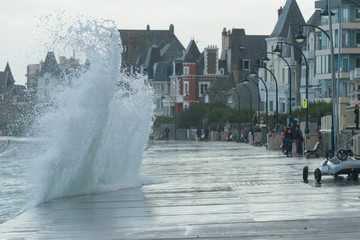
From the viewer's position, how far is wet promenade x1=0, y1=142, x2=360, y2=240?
48.7 feet

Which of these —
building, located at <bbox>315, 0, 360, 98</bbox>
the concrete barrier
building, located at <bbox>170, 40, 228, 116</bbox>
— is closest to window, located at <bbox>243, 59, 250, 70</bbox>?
building, located at <bbox>170, 40, 228, 116</bbox>

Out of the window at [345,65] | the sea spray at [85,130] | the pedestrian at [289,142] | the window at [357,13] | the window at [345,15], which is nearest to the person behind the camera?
the sea spray at [85,130]

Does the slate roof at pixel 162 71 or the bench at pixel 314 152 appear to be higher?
the slate roof at pixel 162 71

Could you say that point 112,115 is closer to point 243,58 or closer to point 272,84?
point 272,84

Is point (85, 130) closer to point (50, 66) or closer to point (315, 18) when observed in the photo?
point (50, 66)

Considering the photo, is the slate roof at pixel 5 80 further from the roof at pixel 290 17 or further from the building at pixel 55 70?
the building at pixel 55 70

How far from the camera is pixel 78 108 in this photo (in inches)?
882

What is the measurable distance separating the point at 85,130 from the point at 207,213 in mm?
6106

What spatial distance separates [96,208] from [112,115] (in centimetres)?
755

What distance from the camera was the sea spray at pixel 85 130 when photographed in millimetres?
22000

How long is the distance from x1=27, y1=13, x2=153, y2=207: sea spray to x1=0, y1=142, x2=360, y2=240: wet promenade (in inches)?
35.5

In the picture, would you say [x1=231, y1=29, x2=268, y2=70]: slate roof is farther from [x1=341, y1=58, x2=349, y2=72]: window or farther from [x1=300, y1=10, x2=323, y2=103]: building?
[x1=341, y1=58, x2=349, y2=72]: window

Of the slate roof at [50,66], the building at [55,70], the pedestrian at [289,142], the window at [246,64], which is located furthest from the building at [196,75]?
the building at [55,70]

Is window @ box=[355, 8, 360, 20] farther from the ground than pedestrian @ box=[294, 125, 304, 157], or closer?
farther from the ground
